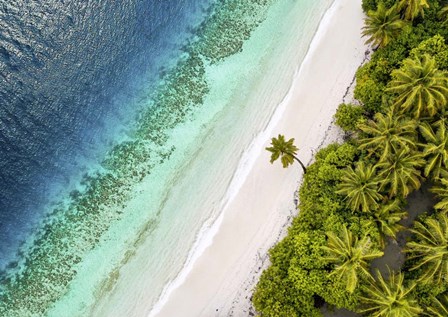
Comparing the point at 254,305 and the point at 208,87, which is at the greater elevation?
the point at 208,87

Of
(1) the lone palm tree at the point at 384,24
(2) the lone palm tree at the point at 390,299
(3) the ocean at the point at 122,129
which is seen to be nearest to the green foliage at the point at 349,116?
(1) the lone palm tree at the point at 384,24

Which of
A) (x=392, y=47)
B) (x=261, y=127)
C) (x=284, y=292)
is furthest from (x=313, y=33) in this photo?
(x=284, y=292)

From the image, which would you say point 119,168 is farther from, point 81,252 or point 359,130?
point 359,130

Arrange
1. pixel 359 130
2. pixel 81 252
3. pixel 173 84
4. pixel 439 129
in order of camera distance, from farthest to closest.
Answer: pixel 173 84 → pixel 81 252 → pixel 359 130 → pixel 439 129

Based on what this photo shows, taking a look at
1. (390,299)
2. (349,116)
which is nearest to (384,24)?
(349,116)

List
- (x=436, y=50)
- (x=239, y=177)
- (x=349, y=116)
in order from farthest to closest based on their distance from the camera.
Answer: (x=239, y=177), (x=349, y=116), (x=436, y=50)

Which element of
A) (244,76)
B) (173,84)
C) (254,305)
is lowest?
(254,305)

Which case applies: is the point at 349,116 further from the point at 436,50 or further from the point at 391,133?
the point at 436,50
